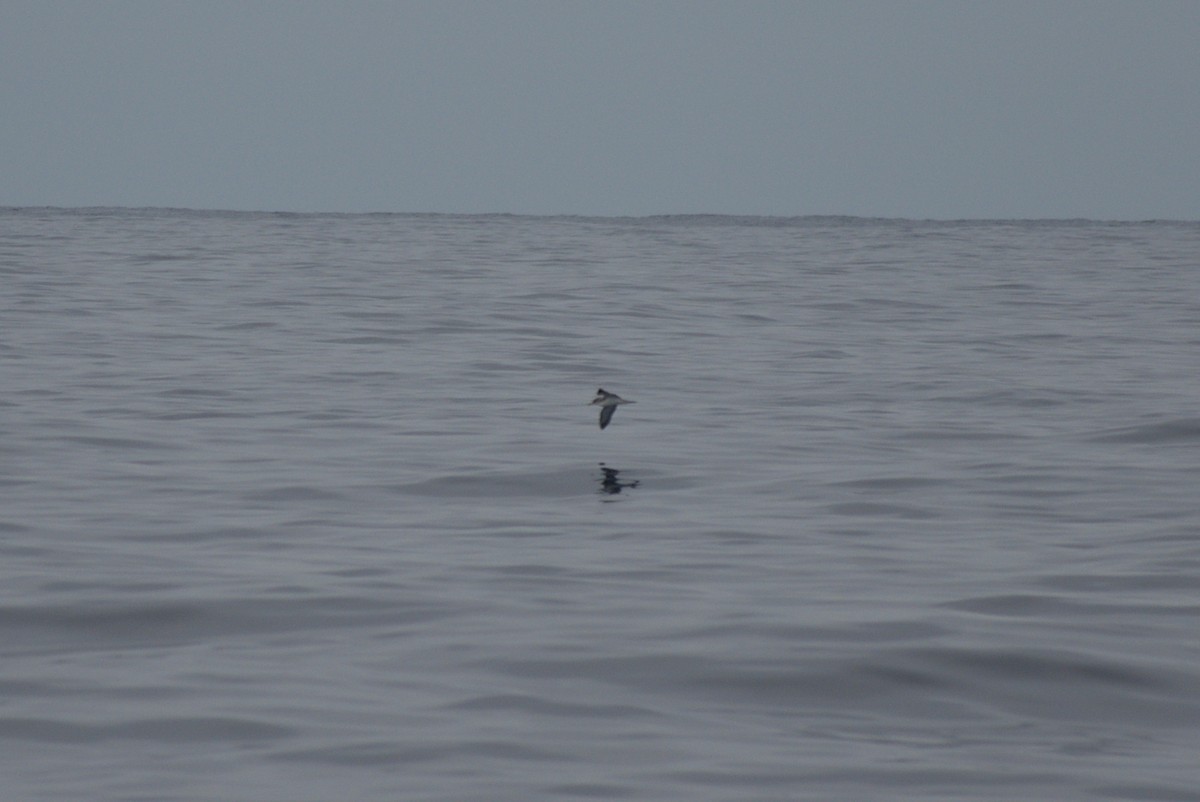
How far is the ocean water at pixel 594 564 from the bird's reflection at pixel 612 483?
61mm

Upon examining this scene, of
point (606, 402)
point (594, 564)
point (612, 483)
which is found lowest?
point (594, 564)

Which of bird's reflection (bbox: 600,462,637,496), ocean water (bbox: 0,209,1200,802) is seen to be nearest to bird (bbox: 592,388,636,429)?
bird's reflection (bbox: 600,462,637,496)

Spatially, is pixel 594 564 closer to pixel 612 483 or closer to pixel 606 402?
pixel 612 483

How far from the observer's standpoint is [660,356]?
27172 mm

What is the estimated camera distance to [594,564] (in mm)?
12344

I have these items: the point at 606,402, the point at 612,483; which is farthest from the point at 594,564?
the point at 606,402

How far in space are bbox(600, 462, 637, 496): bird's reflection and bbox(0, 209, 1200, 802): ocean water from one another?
61 mm

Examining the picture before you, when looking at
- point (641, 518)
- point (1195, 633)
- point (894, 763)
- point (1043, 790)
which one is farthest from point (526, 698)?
point (641, 518)

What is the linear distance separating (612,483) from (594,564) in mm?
3663

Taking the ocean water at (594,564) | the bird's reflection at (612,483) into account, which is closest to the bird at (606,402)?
the bird's reflection at (612,483)

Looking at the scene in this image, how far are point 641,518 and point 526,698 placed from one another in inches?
208

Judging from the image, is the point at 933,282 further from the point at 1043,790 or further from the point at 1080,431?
the point at 1043,790

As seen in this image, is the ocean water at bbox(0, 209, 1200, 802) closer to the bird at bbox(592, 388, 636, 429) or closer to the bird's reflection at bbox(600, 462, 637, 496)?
the bird's reflection at bbox(600, 462, 637, 496)

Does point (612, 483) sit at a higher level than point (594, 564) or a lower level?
higher
